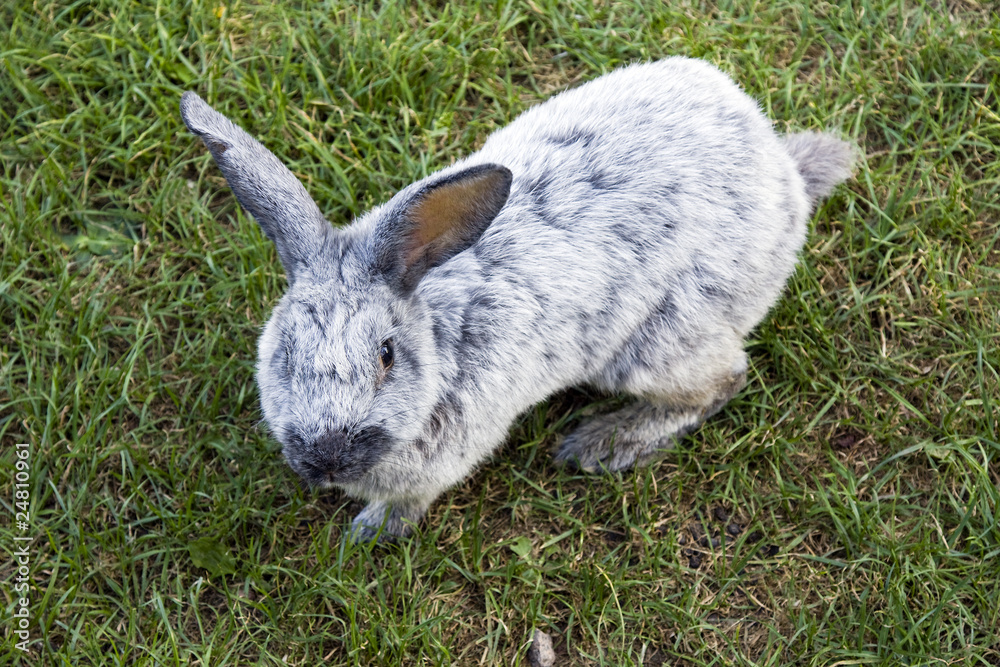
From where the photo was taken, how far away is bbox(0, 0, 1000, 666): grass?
13.2 ft

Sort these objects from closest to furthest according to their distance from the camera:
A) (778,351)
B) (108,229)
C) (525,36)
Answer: (778,351) → (108,229) → (525,36)

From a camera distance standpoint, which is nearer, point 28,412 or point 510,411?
point 510,411

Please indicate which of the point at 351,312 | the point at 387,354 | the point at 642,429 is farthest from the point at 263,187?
the point at 642,429

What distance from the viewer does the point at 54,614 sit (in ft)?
12.9

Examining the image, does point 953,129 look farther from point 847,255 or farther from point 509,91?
point 509,91

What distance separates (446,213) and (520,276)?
500mm

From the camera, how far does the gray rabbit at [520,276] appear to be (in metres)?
3.30

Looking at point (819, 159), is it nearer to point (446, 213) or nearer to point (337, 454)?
point (446, 213)

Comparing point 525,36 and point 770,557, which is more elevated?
point 525,36

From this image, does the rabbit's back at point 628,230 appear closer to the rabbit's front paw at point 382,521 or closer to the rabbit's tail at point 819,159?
the rabbit's tail at point 819,159

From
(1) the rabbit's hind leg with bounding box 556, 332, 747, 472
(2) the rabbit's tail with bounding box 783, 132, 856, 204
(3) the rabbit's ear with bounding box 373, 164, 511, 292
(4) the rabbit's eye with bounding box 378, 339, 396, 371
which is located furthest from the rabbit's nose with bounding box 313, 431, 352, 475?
(2) the rabbit's tail with bounding box 783, 132, 856, 204

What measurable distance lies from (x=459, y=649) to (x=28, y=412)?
7.40 ft

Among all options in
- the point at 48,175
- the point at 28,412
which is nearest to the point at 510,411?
the point at 28,412

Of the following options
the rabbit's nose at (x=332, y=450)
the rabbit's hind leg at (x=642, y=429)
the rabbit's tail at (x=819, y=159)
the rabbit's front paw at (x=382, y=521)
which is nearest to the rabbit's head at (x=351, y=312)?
the rabbit's nose at (x=332, y=450)
